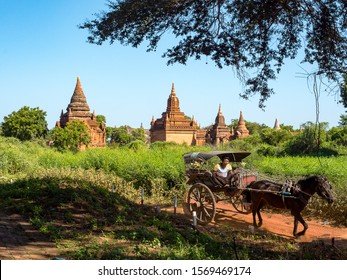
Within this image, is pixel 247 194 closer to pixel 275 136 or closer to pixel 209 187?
pixel 209 187

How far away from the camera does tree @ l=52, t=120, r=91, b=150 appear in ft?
122

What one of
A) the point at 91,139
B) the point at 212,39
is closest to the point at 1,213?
the point at 212,39

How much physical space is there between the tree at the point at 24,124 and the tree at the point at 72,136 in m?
2.35

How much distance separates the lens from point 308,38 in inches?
275

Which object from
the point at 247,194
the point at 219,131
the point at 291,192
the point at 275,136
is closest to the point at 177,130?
the point at 219,131

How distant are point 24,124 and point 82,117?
770 cm

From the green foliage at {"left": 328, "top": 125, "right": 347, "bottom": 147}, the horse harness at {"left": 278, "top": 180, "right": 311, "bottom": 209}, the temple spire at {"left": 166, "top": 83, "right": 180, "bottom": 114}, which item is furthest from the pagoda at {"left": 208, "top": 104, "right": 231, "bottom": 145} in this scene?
the horse harness at {"left": 278, "top": 180, "right": 311, "bottom": 209}

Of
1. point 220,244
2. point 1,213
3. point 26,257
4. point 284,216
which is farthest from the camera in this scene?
point 284,216

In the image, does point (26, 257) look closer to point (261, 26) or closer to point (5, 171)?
point (261, 26)

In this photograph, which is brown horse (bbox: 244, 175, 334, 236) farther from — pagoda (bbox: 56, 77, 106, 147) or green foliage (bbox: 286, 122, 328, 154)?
pagoda (bbox: 56, 77, 106, 147)

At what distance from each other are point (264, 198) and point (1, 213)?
219 inches

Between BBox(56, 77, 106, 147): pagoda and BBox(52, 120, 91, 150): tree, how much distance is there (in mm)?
2445

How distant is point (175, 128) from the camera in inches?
2036

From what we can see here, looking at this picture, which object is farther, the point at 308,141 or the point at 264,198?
the point at 308,141
